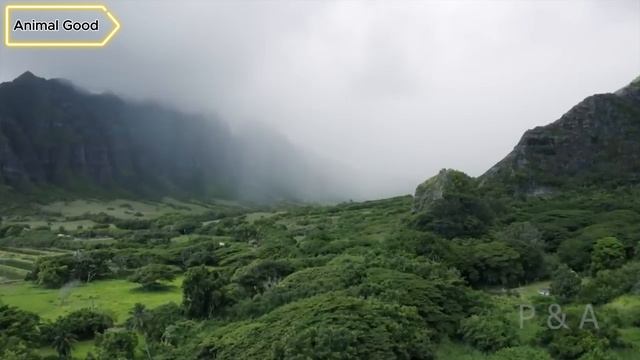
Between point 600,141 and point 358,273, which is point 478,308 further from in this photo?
A: point 600,141

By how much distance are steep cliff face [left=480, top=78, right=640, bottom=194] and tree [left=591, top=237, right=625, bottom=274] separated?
227ft

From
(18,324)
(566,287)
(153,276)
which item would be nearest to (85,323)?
(18,324)

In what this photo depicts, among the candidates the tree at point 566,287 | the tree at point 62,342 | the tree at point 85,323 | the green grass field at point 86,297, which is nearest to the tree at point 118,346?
the tree at point 62,342

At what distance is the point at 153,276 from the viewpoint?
87000 millimetres

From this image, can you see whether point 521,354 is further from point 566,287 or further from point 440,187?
point 440,187

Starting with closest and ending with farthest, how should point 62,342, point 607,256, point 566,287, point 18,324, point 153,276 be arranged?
point 566,287 < point 62,342 < point 18,324 < point 607,256 < point 153,276

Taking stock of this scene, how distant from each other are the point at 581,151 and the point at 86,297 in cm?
11478

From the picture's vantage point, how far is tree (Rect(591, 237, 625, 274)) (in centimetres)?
6456

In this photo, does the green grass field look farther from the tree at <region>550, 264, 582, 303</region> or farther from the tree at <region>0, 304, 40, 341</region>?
the tree at <region>550, 264, 582, 303</region>

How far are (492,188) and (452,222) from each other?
157 ft

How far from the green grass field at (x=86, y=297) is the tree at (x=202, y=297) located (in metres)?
10.3

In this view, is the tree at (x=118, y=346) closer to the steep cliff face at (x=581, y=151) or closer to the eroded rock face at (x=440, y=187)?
the eroded rock face at (x=440, y=187)

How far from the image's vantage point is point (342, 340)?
4175cm

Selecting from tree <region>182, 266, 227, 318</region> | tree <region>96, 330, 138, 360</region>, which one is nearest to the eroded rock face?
tree <region>182, 266, 227, 318</region>
